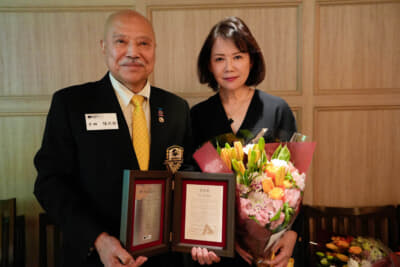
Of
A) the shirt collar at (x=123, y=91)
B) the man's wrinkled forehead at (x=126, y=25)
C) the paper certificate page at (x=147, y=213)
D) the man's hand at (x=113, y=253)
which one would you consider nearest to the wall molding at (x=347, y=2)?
the man's wrinkled forehead at (x=126, y=25)

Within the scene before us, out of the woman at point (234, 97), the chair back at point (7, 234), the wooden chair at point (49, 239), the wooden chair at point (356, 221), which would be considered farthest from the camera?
the wooden chair at point (356, 221)

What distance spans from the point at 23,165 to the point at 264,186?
200 cm

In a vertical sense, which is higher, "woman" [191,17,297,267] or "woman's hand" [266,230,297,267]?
"woman" [191,17,297,267]

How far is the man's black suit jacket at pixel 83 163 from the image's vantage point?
3.50 feet

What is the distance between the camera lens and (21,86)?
6.79 ft

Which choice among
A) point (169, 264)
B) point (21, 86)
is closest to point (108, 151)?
point (169, 264)

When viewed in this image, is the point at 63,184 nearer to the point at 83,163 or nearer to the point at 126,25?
the point at 83,163

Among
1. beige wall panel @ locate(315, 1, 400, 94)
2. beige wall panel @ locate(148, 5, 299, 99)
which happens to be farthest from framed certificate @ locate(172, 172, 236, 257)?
beige wall panel @ locate(315, 1, 400, 94)

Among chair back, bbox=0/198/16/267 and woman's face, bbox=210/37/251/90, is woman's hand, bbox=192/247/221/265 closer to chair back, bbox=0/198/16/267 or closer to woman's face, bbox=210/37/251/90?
woman's face, bbox=210/37/251/90

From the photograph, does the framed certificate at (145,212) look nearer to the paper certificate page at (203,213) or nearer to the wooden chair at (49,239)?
the paper certificate page at (203,213)

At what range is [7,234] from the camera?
72.1 inches

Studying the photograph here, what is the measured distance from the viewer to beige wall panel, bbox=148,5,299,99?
2.02m

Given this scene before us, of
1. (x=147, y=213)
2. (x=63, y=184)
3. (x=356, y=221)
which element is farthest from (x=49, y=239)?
(x=356, y=221)

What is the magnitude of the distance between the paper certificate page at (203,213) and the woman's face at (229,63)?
0.70 metres
